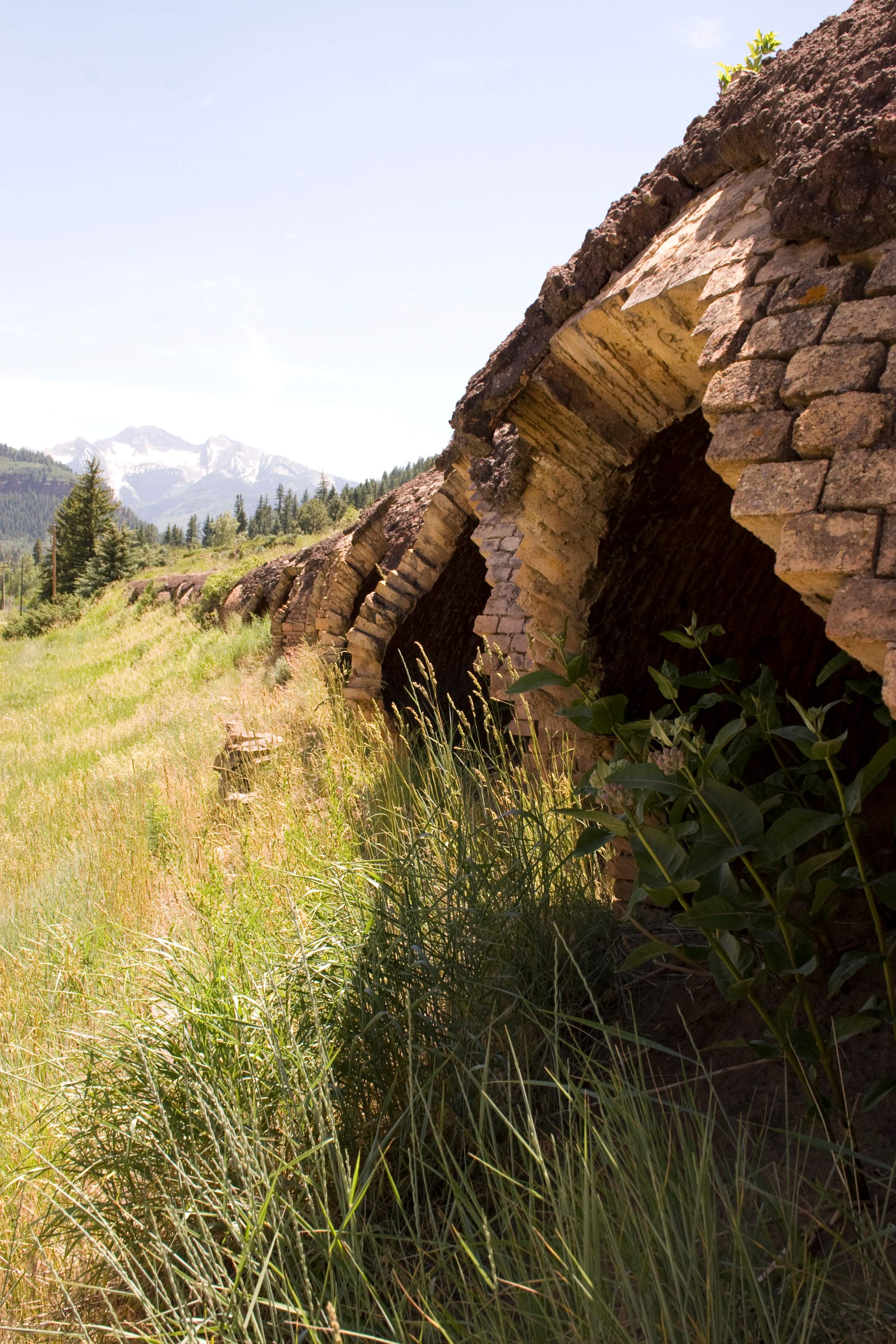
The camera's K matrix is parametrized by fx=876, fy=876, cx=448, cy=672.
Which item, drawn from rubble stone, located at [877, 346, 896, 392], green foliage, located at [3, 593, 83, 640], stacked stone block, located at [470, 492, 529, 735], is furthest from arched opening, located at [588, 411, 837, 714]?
green foliage, located at [3, 593, 83, 640]

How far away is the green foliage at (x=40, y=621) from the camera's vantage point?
29703 millimetres

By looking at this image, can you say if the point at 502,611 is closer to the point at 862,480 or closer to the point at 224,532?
the point at 862,480

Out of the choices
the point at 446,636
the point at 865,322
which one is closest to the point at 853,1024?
the point at 865,322

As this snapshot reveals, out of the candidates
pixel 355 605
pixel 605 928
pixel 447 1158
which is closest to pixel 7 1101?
pixel 447 1158

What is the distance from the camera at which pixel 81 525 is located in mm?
43031

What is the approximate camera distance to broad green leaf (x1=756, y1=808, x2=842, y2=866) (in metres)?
2.10

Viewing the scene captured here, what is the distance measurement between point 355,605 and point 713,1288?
8.44 m

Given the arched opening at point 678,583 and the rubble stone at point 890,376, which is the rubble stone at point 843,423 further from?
the arched opening at point 678,583

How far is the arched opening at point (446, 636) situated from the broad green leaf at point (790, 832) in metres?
5.21

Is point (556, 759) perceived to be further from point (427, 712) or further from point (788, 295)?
point (427, 712)

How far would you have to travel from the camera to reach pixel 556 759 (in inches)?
157

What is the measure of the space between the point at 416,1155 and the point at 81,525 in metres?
45.4

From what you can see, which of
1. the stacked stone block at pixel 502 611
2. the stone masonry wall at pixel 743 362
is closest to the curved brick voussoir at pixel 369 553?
the stacked stone block at pixel 502 611

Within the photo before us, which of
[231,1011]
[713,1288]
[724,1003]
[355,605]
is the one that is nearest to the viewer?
[713,1288]
